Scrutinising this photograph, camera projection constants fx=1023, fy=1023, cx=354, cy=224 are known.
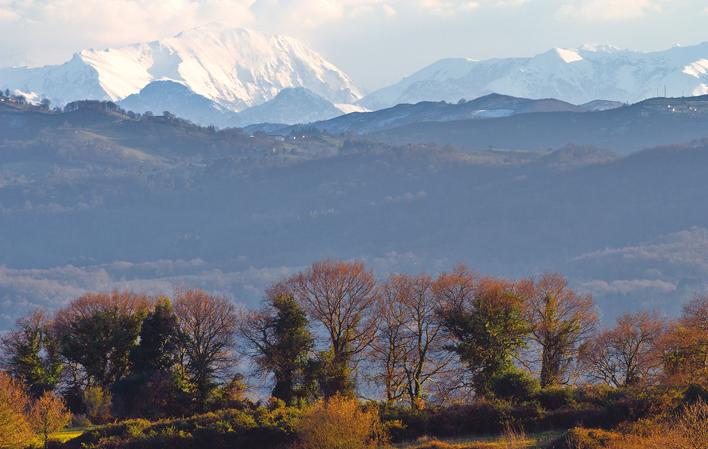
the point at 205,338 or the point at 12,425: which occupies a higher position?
the point at 205,338

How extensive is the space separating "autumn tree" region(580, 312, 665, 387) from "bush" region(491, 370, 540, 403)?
751cm

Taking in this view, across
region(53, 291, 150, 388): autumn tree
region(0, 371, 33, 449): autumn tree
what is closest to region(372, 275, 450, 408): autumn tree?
region(53, 291, 150, 388): autumn tree

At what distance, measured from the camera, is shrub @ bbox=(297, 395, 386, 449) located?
132 ft

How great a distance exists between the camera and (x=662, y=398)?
1809 inches

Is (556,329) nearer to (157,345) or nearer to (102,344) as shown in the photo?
(157,345)

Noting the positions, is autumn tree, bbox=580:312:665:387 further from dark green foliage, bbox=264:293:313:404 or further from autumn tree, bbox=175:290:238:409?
autumn tree, bbox=175:290:238:409

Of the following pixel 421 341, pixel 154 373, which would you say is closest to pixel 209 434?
pixel 154 373

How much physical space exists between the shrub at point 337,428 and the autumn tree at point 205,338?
22757 millimetres

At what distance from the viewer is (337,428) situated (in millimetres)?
40156

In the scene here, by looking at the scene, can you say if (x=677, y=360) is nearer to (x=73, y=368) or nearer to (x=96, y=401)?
(x=96, y=401)

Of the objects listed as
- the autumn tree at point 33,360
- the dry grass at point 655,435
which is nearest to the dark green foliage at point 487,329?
the dry grass at point 655,435

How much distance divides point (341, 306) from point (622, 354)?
1804cm

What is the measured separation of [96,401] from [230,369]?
1059cm

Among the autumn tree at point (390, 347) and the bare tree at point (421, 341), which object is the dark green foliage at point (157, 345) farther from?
the bare tree at point (421, 341)
